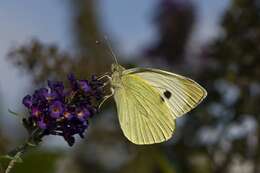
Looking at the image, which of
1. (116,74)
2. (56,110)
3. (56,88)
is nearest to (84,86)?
(56,88)

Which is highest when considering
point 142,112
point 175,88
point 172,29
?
point 175,88

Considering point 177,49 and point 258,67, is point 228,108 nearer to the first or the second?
point 258,67

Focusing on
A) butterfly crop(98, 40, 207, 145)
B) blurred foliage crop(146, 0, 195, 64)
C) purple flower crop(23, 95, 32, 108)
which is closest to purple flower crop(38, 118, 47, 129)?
purple flower crop(23, 95, 32, 108)

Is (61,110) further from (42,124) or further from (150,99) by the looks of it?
(150,99)

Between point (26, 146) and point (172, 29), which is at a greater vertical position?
point (26, 146)

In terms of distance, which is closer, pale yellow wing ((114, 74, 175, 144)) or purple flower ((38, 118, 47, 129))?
purple flower ((38, 118, 47, 129))

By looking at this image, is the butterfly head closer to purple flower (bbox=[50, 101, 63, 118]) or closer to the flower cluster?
the flower cluster

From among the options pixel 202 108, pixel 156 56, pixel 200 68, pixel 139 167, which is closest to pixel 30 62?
pixel 139 167
